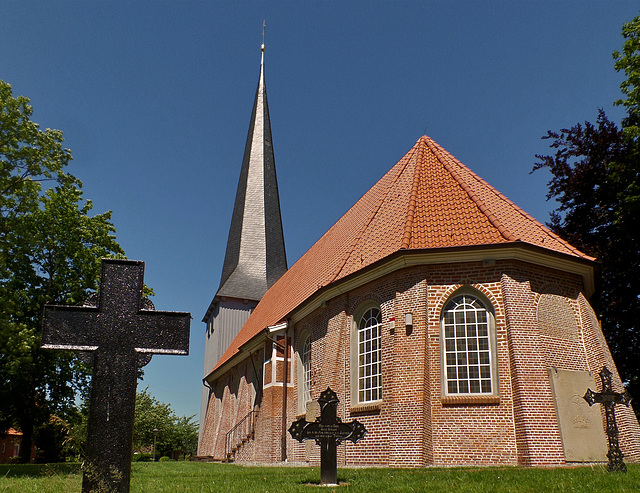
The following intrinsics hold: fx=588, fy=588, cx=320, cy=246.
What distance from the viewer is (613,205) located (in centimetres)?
2181

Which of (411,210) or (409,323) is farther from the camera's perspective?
(411,210)

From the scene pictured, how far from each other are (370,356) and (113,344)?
35.6 feet

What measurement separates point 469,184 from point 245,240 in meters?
22.7

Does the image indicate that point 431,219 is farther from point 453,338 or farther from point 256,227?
point 256,227

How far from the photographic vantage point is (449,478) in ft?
30.0

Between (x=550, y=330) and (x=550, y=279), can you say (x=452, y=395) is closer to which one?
(x=550, y=330)

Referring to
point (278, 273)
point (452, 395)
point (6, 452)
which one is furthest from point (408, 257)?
point (6, 452)

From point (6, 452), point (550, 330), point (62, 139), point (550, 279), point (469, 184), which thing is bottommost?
point (6, 452)

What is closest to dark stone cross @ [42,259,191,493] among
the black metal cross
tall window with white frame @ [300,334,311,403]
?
the black metal cross

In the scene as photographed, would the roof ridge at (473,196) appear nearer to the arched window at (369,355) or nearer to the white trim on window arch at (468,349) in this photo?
the white trim on window arch at (468,349)

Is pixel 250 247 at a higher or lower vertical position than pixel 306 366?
higher

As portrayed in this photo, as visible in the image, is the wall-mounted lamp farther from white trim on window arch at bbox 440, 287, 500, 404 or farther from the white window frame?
the white window frame

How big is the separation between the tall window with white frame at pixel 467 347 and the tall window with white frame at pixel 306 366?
6.27m

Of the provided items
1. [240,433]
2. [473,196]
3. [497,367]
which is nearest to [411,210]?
[473,196]
